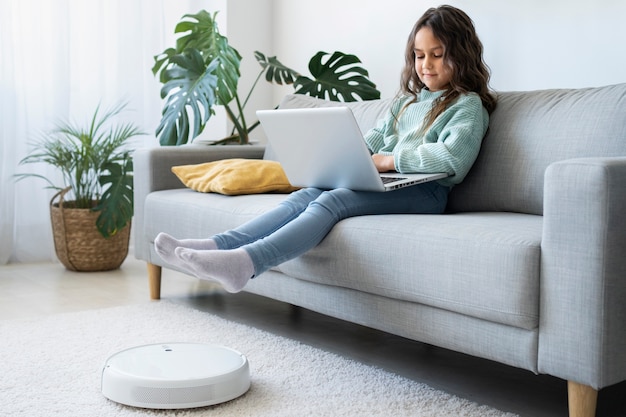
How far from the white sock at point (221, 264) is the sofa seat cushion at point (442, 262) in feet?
0.88

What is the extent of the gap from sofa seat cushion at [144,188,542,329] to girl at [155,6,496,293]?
0.10 meters

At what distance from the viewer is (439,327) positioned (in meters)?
1.93

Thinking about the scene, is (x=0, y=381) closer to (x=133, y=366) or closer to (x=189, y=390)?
(x=133, y=366)

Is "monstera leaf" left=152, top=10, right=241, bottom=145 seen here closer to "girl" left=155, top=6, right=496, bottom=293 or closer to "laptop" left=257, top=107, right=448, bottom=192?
"girl" left=155, top=6, right=496, bottom=293

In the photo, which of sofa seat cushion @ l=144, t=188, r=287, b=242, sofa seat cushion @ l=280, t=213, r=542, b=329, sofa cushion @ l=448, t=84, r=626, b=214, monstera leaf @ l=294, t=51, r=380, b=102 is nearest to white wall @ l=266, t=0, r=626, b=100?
monstera leaf @ l=294, t=51, r=380, b=102

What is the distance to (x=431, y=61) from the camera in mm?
2502

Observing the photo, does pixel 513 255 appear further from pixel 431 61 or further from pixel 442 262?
pixel 431 61

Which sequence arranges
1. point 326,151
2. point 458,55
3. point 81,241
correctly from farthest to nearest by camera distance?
point 81,241, point 458,55, point 326,151

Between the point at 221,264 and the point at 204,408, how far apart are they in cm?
34

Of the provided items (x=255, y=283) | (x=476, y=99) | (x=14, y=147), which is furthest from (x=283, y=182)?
(x=14, y=147)

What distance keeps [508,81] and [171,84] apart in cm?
139

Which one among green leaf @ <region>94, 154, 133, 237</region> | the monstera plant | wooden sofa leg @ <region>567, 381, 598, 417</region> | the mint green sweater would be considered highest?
the monstera plant

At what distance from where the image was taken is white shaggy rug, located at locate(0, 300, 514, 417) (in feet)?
6.00

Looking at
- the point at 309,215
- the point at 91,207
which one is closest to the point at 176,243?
the point at 309,215
